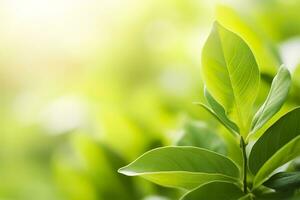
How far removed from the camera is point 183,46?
91 cm

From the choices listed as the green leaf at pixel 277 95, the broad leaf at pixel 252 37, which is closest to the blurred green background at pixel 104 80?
the broad leaf at pixel 252 37

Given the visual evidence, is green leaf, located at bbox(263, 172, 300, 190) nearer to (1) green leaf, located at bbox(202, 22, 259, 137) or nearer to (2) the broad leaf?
(1) green leaf, located at bbox(202, 22, 259, 137)

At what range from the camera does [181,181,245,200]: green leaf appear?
1.16 feet

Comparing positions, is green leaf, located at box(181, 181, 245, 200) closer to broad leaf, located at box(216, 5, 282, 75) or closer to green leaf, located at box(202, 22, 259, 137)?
green leaf, located at box(202, 22, 259, 137)

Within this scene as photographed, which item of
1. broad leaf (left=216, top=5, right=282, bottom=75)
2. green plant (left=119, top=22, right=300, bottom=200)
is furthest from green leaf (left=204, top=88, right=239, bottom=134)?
broad leaf (left=216, top=5, right=282, bottom=75)

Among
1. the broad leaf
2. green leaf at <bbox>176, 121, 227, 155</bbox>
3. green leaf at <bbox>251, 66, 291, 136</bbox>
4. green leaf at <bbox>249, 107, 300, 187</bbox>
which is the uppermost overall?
the broad leaf

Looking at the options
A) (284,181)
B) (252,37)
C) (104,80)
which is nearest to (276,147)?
(284,181)

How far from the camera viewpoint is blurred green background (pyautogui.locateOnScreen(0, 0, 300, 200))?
1.93 ft

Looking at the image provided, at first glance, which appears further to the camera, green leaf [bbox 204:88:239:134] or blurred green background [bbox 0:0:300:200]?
blurred green background [bbox 0:0:300:200]

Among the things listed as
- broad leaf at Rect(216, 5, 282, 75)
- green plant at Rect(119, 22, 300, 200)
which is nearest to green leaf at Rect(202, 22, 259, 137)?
green plant at Rect(119, 22, 300, 200)

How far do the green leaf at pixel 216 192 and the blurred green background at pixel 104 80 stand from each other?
0.31ft

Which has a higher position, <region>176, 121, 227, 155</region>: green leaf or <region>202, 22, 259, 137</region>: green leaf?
<region>202, 22, 259, 137</region>: green leaf

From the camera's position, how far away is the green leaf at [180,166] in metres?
0.35

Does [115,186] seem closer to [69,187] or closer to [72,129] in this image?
[69,187]
